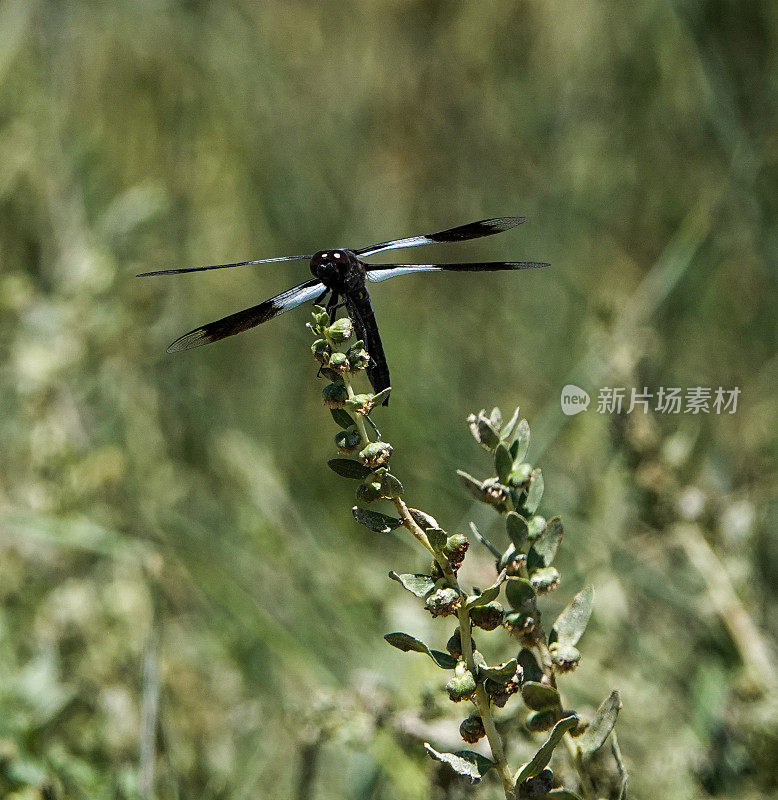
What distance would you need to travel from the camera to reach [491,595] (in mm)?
684

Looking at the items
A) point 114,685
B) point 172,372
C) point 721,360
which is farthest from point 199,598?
point 721,360

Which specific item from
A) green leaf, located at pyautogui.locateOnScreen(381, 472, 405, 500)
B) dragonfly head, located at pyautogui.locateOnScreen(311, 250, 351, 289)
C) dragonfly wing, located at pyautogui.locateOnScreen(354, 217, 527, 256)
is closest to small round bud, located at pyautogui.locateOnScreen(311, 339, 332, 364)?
green leaf, located at pyautogui.locateOnScreen(381, 472, 405, 500)

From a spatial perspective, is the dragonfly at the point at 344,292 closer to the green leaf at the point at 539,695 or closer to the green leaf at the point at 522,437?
the green leaf at the point at 522,437

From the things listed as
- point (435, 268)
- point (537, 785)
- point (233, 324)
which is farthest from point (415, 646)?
point (435, 268)

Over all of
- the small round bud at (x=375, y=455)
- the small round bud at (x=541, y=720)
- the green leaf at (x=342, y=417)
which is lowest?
the small round bud at (x=541, y=720)

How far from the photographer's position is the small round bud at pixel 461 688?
2.15 ft

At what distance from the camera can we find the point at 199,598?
66.9 inches

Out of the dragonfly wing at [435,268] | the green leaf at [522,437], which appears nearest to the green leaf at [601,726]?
the green leaf at [522,437]

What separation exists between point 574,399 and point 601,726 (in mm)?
1055

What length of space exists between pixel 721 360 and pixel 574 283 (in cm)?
47

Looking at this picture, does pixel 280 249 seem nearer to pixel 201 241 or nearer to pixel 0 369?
pixel 201 241

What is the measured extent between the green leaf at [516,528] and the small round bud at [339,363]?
0.17m

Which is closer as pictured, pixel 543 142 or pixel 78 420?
pixel 78 420

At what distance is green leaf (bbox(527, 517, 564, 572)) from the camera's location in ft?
2.51
